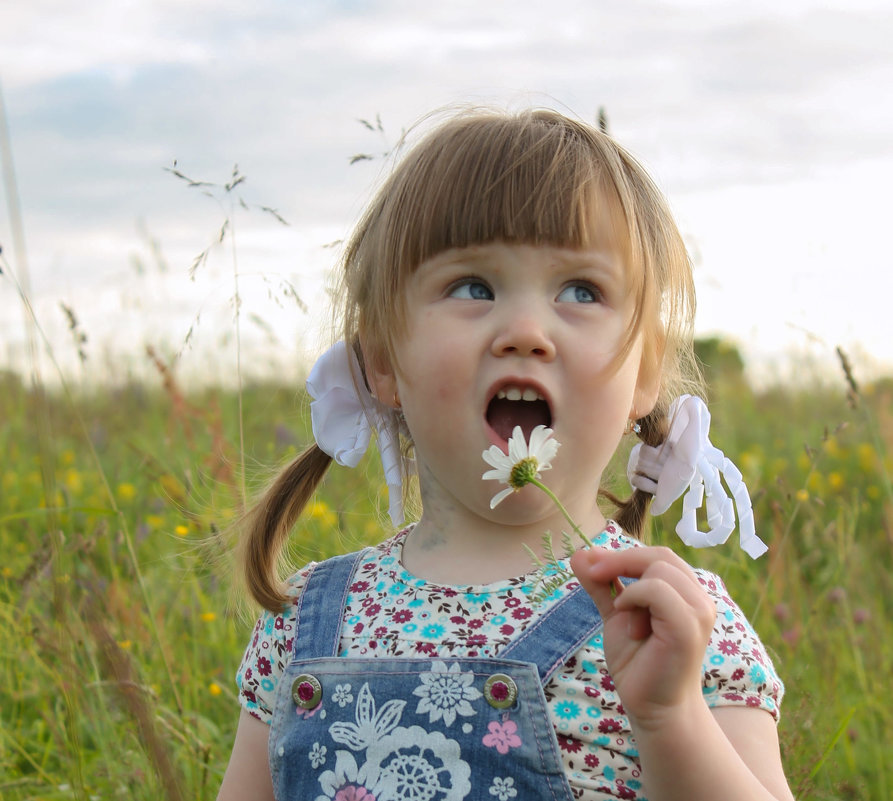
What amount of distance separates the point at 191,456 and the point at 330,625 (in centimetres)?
223

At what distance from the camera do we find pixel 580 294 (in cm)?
163

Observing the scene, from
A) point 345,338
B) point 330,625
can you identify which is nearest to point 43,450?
point 330,625

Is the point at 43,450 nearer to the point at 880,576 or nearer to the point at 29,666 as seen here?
the point at 29,666

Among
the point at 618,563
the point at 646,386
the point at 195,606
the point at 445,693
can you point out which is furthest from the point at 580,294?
the point at 195,606

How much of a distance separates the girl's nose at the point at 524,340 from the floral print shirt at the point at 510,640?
14.0 inches

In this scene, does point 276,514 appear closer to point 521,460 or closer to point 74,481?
point 521,460

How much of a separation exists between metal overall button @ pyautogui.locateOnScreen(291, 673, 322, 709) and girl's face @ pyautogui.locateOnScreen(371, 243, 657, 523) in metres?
0.36

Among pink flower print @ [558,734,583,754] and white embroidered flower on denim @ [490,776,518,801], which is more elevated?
pink flower print @ [558,734,583,754]

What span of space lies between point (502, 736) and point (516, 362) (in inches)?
21.0

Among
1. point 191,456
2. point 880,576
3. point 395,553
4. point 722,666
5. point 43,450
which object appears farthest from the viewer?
point 191,456

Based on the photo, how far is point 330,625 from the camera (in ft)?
5.63

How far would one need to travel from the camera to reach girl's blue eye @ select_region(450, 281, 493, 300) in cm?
162

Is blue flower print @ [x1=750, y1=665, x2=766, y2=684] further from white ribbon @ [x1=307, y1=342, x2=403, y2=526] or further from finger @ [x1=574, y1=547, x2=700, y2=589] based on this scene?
white ribbon @ [x1=307, y1=342, x2=403, y2=526]

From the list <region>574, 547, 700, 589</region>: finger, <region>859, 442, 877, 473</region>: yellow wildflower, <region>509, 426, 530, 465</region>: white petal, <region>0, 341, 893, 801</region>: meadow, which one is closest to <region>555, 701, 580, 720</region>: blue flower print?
<region>574, 547, 700, 589</region>: finger
